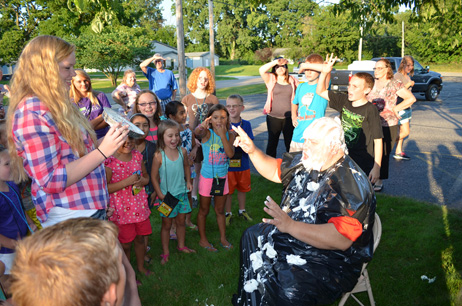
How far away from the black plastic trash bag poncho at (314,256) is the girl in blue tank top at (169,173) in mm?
1494

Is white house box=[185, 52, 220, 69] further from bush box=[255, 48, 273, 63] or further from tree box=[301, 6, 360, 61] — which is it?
tree box=[301, 6, 360, 61]

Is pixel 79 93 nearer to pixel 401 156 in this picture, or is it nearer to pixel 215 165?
pixel 215 165

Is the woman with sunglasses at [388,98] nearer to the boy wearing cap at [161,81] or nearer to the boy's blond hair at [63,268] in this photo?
the boy wearing cap at [161,81]

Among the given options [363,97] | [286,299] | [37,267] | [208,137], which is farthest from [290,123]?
[37,267]

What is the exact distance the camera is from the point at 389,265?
366 centimetres

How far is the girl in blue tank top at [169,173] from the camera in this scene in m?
3.82

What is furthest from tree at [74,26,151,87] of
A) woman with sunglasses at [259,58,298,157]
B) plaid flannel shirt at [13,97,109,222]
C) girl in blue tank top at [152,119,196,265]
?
plaid flannel shirt at [13,97,109,222]

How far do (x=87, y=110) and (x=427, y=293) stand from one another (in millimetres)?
4499

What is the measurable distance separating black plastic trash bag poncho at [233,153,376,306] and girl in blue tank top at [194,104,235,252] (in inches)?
61.4

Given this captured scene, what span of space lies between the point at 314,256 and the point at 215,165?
6.62 ft

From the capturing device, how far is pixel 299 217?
8.28 ft

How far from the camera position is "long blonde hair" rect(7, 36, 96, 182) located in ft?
6.54

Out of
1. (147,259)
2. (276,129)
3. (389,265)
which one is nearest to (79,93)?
(147,259)

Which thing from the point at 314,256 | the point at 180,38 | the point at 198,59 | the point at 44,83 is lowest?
the point at 314,256
